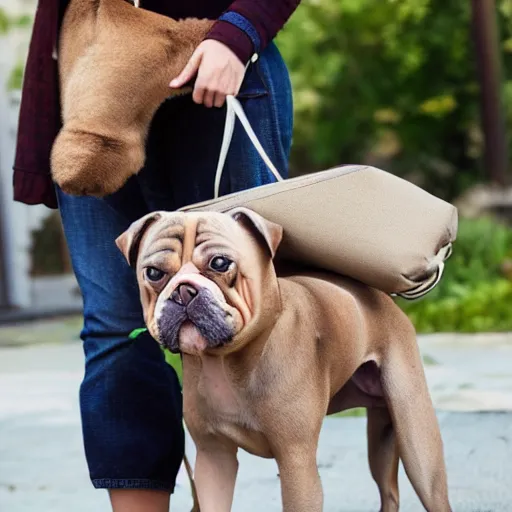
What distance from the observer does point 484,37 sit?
365 inches

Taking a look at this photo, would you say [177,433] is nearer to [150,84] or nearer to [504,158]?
[150,84]

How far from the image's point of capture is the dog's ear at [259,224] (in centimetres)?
237

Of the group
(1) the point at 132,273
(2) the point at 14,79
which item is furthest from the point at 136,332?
(2) the point at 14,79

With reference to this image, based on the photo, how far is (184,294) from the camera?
7.35 feet

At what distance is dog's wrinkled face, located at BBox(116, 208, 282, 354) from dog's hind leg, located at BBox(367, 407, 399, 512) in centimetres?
86

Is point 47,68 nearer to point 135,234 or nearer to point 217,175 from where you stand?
point 217,175

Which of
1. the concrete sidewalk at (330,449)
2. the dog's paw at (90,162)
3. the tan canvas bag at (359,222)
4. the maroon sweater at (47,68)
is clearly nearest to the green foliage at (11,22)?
the concrete sidewalk at (330,449)

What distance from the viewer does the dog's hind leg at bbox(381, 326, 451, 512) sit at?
111 inches

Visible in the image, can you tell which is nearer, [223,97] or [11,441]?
[223,97]

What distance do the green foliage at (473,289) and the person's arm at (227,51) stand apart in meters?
4.74

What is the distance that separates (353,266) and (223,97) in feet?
1.52

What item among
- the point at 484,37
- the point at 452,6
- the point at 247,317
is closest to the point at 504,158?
the point at 484,37

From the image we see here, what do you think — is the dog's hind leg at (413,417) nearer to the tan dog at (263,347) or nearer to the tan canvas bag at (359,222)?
the tan dog at (263,347)

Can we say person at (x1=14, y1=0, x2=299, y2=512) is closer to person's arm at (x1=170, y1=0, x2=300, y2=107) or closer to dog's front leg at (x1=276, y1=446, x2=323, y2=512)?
person's arm at (x1=170, y1=0, x2=300, y2=107)
